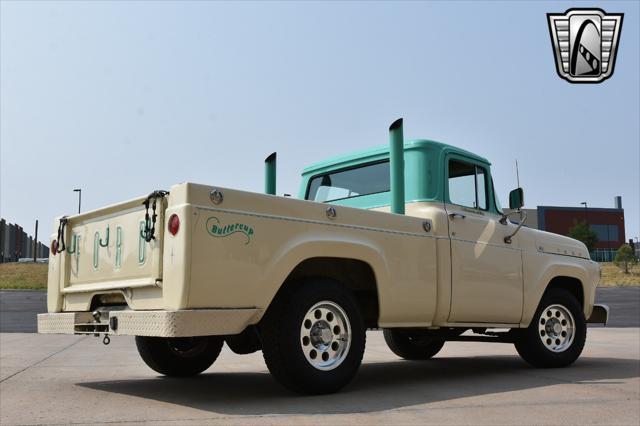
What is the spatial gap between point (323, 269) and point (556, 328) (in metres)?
3.37

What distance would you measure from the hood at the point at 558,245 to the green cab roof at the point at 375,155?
110 centimetres

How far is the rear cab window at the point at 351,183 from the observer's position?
6.59 metres

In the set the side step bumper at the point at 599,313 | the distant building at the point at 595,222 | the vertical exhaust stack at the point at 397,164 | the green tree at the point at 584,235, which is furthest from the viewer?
the distant building at the point at 595,222

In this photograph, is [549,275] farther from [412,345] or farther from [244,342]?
[244,342]

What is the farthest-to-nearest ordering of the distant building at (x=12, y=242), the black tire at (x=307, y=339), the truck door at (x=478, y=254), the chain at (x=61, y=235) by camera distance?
the distant building at (x=12, y=242)
the truck door at (x=478, y=254)
the chain at (x=61, y=235)
the black tire at (x=307, y=339)

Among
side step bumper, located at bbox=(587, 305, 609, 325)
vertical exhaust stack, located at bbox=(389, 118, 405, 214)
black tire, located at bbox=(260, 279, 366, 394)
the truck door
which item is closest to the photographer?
black tire, located at bbox=(260, 279, 366, 394)

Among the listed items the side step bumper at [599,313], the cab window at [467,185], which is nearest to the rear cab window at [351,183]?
the cab window at [467,185]

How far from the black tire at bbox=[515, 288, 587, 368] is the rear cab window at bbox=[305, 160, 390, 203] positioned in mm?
2323

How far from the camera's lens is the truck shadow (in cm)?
456

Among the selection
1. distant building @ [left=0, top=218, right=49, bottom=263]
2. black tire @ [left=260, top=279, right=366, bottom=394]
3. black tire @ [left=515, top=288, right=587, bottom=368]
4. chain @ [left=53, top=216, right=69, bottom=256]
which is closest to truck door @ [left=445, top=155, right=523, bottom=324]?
black tire @ [left=515, top=288, right=587, bottom=368]

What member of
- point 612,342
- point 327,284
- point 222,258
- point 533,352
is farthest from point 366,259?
point 612,342

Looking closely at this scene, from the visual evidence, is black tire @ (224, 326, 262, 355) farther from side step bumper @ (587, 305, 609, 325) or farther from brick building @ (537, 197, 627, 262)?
brick building @ (537, 197, 627, 262)

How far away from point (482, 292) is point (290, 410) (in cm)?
275

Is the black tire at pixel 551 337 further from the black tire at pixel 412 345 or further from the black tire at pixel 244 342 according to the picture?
the black tire at pixel 244 342
